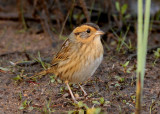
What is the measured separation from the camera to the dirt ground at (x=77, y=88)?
3512 millimetres

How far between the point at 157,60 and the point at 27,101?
7.19 feet

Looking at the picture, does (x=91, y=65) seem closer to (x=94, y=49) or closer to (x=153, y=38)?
(x=94, y=49)

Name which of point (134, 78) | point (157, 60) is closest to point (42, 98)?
point (134, 78)

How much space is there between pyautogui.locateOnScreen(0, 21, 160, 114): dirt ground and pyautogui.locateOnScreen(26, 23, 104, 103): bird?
26 cm

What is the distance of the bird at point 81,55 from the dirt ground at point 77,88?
0.86 ft

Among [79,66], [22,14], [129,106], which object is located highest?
[22,14]

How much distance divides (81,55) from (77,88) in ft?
2.60

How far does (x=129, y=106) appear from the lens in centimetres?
354

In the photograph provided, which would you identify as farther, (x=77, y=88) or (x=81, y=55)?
(x=77, y=88)

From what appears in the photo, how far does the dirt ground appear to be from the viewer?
11.5 ft

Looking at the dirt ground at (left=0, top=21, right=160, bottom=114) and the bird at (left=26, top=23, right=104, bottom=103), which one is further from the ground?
the bird at (left=26, top=23, right=104, bottom=103)

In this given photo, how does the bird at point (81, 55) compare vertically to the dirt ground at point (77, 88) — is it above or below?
above

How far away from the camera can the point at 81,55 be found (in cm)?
357

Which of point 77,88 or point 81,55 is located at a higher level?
point 81,55
